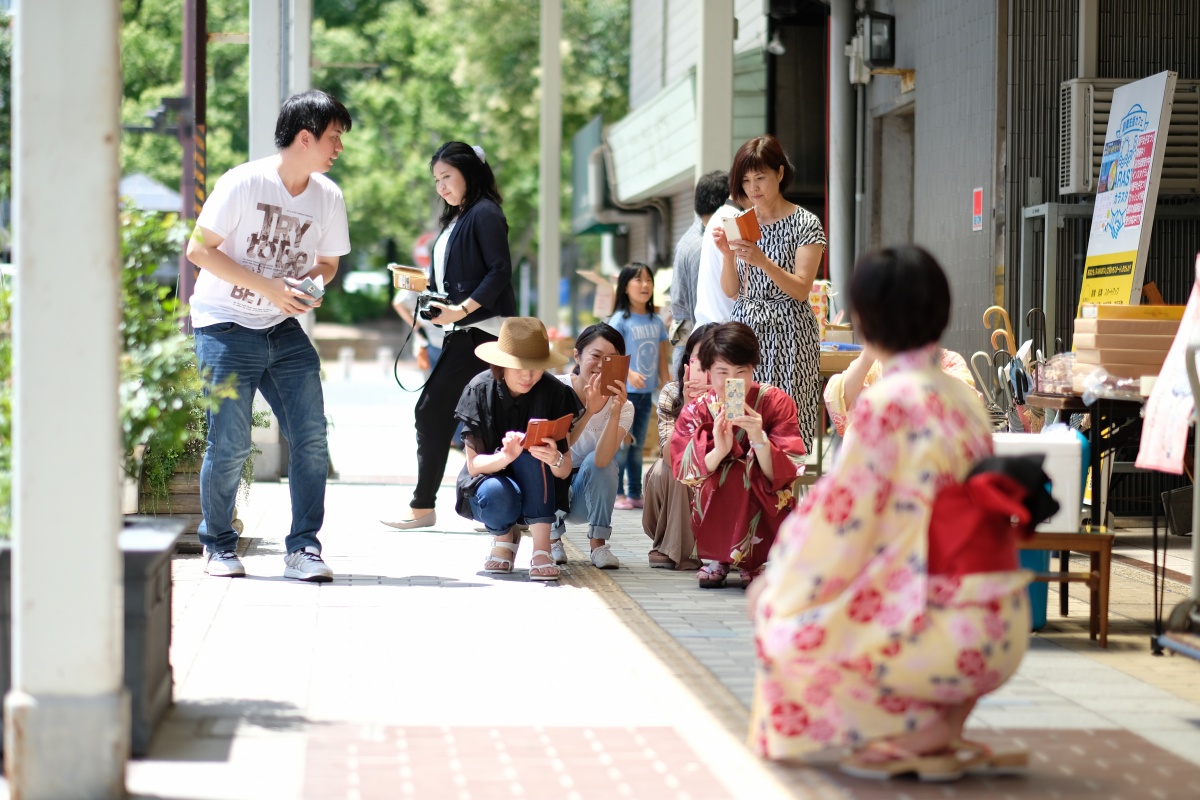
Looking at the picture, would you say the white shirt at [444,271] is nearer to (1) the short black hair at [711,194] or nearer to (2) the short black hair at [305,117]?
(1) the short black hair at [711,194]

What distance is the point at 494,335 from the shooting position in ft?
26.2

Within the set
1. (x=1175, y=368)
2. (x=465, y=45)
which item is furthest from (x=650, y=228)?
(x=1175, y=368)

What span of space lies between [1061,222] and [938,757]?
5.62m

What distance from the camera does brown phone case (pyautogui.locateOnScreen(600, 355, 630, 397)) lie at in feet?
23.6

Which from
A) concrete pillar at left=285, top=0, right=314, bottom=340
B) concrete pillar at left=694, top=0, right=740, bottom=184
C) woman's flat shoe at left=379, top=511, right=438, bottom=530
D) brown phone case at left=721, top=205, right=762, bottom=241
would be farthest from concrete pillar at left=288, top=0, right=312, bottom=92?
brown phone case at left=721, top=205, right=762, bottom=241

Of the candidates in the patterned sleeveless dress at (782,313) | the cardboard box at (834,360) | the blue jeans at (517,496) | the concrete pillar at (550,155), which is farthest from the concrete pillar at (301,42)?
the patterned sleeveless dress at (782,313)

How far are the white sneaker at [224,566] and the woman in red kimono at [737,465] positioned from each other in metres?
1.93

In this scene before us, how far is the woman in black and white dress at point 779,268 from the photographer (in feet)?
23.3

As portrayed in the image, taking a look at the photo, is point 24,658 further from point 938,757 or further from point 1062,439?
point 1062,439

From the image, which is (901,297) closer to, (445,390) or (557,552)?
(557,552)

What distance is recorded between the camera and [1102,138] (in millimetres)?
8641

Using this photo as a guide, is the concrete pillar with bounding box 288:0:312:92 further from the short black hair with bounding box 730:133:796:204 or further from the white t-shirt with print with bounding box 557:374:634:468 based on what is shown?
the short black hair with bounding box 730:133:796:204

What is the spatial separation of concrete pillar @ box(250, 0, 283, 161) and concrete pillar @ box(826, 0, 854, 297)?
458cm

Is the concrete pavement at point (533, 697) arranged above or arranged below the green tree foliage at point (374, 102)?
below
